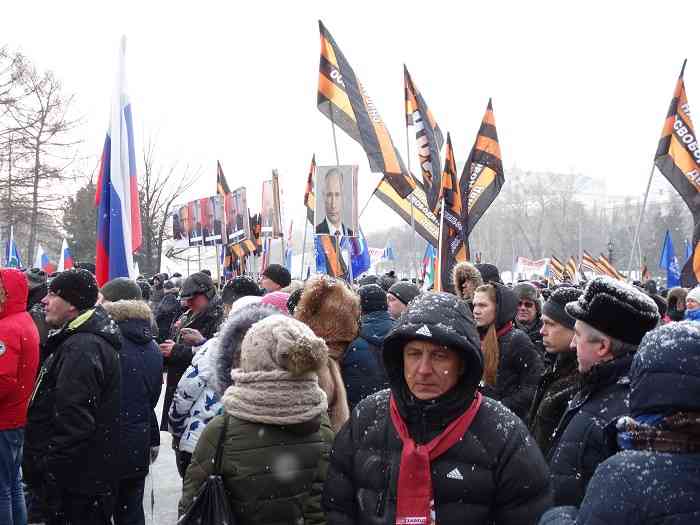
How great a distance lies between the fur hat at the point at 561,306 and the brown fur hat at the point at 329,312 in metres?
1.15

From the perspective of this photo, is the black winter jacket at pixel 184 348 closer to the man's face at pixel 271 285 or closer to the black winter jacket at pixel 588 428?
the man's face at pixel 271 285

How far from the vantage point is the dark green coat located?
277 cm

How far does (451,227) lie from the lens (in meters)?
9.14

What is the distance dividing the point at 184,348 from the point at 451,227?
4347mm

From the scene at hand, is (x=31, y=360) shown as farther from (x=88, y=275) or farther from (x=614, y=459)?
(x=614, y=459)

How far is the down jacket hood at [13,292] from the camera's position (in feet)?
15.1

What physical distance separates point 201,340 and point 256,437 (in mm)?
3367

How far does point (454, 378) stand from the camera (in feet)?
8.36

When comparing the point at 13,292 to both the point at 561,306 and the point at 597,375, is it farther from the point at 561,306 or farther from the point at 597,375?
the point at 597,375

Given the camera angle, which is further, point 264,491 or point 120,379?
point 120,379

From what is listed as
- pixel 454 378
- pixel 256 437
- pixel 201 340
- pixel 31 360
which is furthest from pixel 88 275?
pixel 454 378

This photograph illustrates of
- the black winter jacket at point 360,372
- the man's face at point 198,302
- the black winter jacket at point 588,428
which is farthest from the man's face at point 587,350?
the man's face at point 198,302

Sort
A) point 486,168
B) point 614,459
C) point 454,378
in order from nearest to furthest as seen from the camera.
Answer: point 614,459 < point 454,378 < point 486,168

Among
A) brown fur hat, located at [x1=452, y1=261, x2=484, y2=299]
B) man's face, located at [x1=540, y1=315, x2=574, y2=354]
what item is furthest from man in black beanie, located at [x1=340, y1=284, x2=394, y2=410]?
brown fur hat, located at [x1=452, y1=261, x2=484, y2=299]
